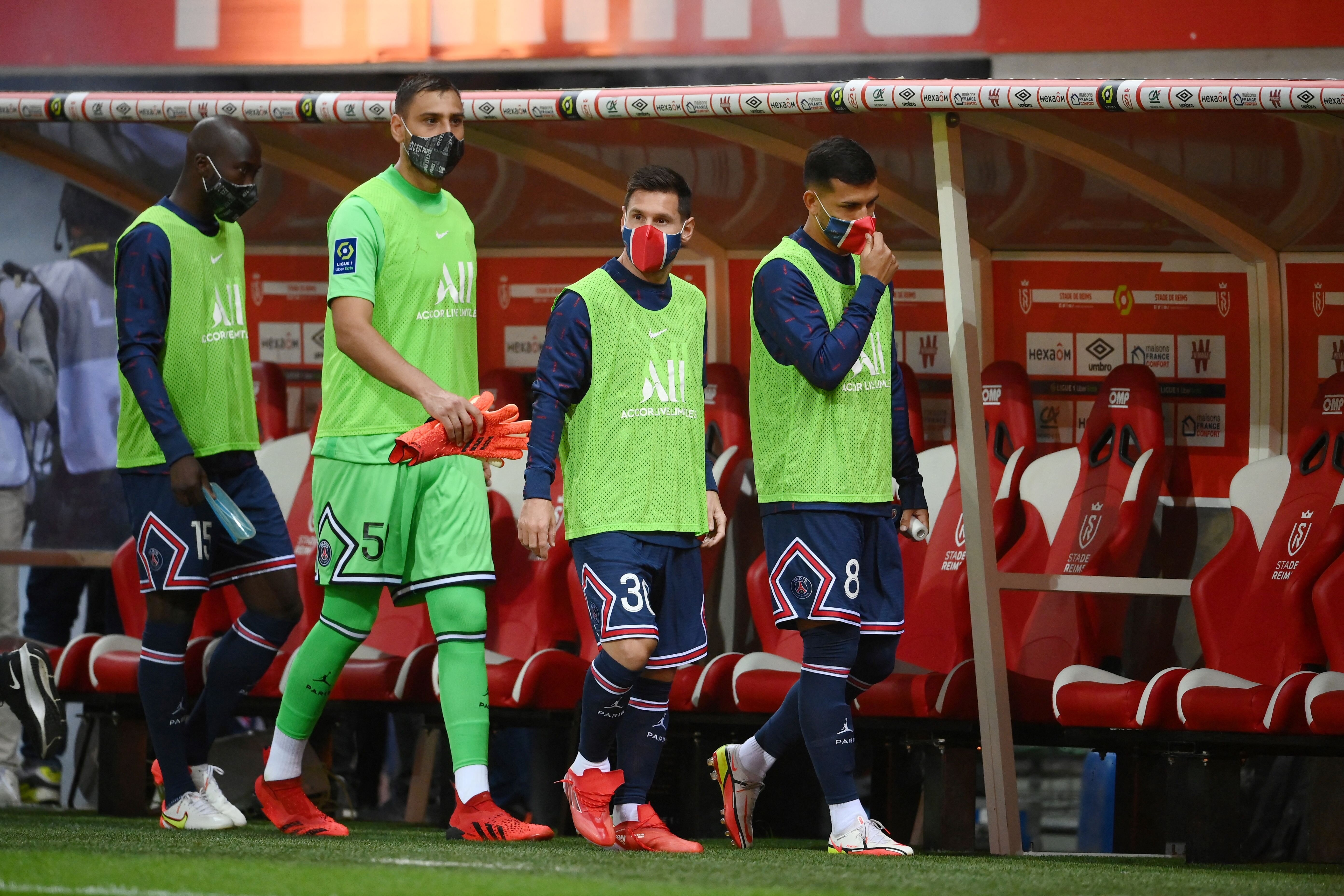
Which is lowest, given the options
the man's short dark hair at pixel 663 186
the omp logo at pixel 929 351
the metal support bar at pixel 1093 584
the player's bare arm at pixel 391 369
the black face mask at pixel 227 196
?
the metal support bar at pixel 1093 584

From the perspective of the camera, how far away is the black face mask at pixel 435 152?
449cm

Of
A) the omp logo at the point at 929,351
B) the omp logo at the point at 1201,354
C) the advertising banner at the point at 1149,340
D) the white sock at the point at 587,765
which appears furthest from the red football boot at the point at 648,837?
the omp logo at the point at 1201,354

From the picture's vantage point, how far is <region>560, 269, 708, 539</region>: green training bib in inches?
170

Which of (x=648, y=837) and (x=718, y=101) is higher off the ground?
(x=718, y=101)

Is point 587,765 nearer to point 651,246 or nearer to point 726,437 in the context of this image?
point 651,246

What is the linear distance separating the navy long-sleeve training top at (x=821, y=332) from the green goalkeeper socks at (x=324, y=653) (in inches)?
40.2

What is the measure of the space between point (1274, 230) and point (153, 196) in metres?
3.98

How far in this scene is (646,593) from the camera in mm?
4262

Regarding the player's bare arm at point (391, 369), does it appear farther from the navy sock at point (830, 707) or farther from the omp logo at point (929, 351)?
the omp logo at point (929, 351)

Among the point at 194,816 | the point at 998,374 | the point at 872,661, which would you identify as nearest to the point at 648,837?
the point at 872,661

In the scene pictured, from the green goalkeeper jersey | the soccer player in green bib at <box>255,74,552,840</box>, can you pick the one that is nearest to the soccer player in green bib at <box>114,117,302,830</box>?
the soccer player in green bib at <box>255,74,552,840</box>

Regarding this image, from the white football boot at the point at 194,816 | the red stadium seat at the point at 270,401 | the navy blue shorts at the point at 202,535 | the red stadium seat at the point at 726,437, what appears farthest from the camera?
the red stadium seat at the point at 270,401

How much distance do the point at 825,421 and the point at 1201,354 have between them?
214 centimetres

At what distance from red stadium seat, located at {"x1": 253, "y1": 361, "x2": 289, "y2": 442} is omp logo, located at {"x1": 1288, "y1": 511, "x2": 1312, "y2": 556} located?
3515 mm
